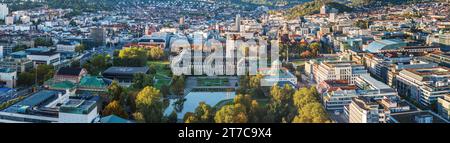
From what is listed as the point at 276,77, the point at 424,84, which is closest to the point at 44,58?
the point at 276,77

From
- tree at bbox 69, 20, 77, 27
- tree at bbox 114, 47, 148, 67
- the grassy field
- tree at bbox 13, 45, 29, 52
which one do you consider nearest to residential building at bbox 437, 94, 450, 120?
the grassy field

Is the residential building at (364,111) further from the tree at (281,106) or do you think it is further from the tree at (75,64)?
the tree at (75,64)

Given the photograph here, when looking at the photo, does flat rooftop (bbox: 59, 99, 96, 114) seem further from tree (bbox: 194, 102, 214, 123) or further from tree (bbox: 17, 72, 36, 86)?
tree (bbox: 17, 72, 36, 86)

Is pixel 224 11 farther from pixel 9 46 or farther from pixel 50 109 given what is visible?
pixel 50 109

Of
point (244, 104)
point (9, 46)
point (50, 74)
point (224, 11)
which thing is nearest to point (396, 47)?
point (244, 104)

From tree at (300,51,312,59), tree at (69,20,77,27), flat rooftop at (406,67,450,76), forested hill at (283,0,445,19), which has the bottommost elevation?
flat rooftop at (406,67,450,76)

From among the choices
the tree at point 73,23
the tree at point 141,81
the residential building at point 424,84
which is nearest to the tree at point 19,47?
the tree at point 141,81

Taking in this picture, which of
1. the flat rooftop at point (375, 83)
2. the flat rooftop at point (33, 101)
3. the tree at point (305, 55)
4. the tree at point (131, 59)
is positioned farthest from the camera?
the tree at point (305, 55)

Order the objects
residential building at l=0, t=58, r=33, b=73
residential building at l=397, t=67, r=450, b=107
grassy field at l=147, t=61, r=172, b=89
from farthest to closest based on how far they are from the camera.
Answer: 1. residential building at l=0, t=58, r=33, b=73
2. grassy field at l=147, t=61, r=172, b=89
3. residential building at l=397, t=67, r=450, b=107
